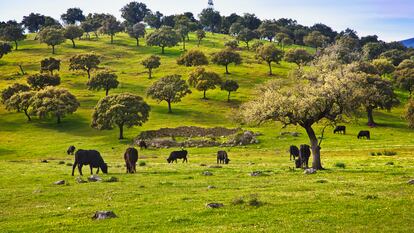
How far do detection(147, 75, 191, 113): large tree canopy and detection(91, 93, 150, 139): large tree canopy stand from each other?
17574mm

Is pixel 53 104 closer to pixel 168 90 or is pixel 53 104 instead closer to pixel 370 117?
pixel 168 90

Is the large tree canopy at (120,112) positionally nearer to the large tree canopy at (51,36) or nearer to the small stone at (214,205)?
the small stone at (214,205)

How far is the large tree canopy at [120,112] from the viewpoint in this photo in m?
85.6

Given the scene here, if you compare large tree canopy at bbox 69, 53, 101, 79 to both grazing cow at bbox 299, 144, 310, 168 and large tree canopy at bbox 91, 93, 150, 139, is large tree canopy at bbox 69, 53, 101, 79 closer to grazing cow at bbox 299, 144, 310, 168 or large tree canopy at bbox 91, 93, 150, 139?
large tree canopy at bbox 91, 93, 150, 139

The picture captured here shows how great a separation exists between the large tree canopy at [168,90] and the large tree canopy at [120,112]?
17.6m

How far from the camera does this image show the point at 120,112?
281 feet

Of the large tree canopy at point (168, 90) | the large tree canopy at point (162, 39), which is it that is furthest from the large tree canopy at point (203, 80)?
the large tree canopy at point (162, 39)

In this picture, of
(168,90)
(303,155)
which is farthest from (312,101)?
(168,90)

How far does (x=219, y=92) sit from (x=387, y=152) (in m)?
75.6

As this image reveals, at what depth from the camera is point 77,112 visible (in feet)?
360

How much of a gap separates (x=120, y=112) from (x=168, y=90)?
78.0 ft

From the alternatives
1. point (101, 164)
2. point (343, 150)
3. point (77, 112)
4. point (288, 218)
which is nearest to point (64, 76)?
point (77, 112)

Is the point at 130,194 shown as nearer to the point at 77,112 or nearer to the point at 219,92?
the point at 77,112

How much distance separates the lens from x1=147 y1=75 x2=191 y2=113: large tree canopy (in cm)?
10781
